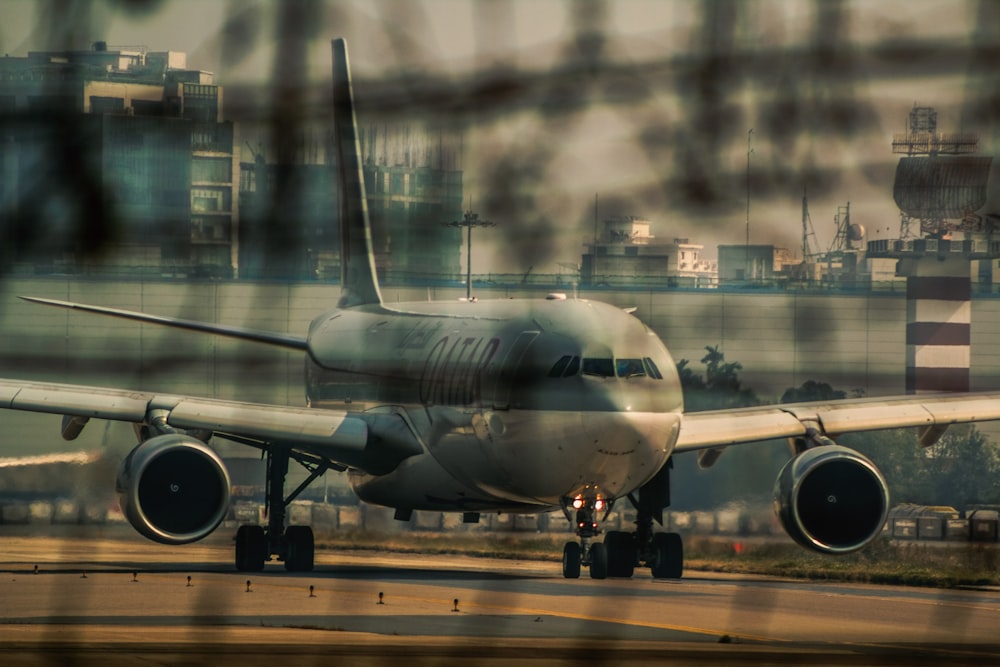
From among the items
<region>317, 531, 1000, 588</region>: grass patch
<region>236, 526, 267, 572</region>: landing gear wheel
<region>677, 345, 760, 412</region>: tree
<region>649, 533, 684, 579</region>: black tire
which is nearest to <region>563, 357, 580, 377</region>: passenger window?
<region>677, 345, 760, 412</region>: tree

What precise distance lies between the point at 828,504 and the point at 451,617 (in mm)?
4476

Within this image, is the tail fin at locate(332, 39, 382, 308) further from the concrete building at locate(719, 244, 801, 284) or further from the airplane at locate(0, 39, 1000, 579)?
the airplane at locate(0, 39, 1000, 579)

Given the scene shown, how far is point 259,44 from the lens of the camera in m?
3.60

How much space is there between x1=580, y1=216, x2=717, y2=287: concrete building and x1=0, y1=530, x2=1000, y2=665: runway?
913 millimetres

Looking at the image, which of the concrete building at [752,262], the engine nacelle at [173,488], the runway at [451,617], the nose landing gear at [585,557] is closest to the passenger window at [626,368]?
the runway at [451,617]

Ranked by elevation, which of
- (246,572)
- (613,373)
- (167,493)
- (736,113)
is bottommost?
(246,572)

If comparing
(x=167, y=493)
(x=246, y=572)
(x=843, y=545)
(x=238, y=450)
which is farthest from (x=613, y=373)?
(x=238, y=450)

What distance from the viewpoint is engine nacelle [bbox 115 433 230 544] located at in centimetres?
2080

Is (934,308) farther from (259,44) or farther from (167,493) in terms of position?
(167,493)

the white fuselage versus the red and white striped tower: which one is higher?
the red and white striped tower

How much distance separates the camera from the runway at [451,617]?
7895 mm

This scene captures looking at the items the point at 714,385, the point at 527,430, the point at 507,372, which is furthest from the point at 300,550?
the point at 714,385

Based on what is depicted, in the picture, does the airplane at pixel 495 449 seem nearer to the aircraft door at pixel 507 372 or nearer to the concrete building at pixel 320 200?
the aircraft door at pixel 507 372

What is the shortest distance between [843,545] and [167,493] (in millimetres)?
8939
